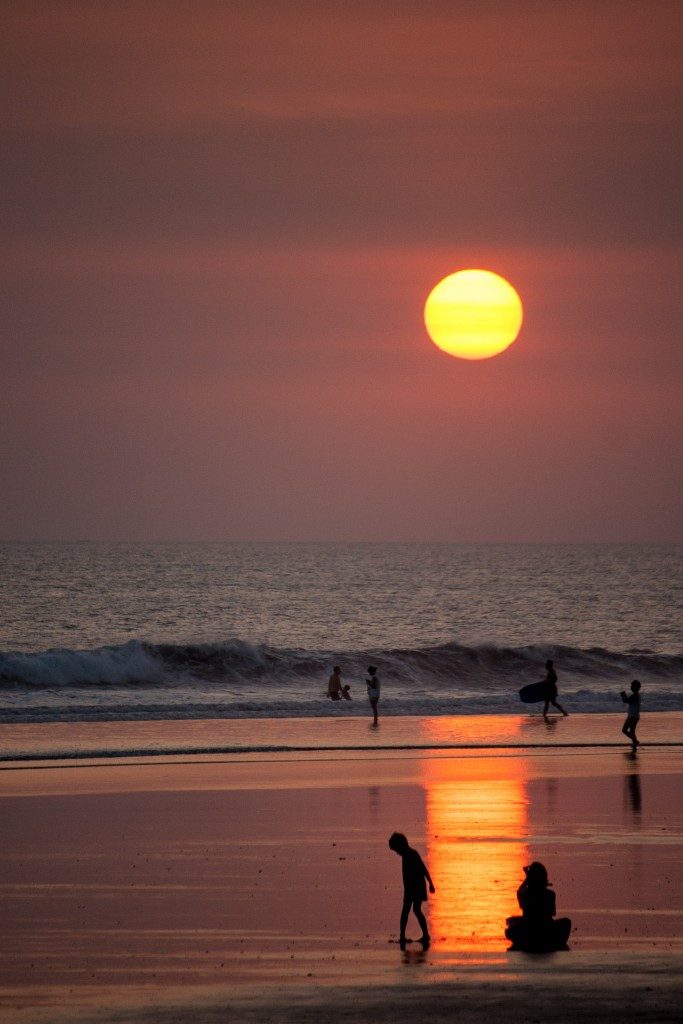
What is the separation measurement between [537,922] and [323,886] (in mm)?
3635

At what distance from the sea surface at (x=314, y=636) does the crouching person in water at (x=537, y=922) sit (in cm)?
2601

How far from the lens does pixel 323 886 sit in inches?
650

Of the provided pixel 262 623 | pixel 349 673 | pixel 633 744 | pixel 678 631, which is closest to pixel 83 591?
pixel 262 623

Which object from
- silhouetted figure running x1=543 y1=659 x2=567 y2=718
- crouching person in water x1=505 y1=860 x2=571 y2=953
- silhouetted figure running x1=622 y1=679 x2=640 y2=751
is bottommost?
crouching person in water x1=505 y1=860 x2=571 y2=953

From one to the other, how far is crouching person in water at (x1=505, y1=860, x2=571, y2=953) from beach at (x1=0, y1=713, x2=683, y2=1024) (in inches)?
8.2

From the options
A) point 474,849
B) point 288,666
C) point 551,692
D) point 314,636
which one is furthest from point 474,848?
point 314,636

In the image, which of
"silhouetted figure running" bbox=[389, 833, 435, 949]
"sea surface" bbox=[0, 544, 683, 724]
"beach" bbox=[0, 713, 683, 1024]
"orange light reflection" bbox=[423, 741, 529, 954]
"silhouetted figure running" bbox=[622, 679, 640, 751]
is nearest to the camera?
"beach" bbox=[0, 713, 683, 1024]

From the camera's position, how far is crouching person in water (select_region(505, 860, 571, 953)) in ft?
44.3

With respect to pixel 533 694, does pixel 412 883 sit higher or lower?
lower

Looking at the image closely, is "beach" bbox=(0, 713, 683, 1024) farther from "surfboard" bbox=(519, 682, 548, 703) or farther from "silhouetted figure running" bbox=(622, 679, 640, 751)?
"surfboard" bbox=(519, 682, 548, 703)

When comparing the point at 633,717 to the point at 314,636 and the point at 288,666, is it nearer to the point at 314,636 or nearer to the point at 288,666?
the point at 288,666

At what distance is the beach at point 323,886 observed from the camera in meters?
12.2

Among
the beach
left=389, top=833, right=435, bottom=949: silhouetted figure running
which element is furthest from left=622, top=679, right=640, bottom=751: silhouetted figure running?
left=389, top=833, right=435, bottom=949: silhouetted figure running

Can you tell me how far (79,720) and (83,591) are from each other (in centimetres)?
Answer: 8747
